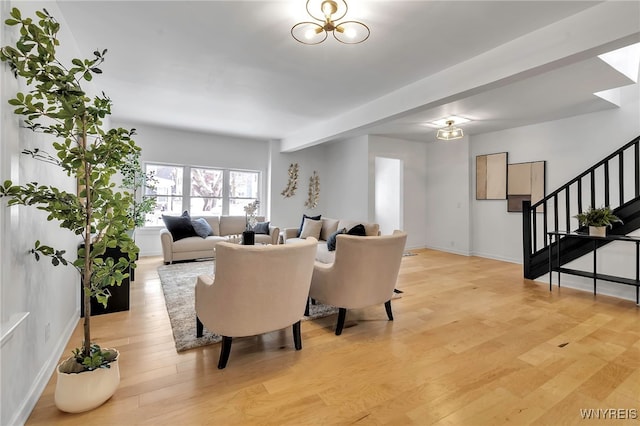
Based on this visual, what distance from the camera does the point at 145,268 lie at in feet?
16.8

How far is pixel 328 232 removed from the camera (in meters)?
5.31

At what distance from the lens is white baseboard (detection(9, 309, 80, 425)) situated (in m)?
1.56

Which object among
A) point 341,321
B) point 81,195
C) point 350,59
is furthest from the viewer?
point 350,59

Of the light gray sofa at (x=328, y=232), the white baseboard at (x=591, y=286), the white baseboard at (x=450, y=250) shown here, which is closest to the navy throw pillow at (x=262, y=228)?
the light gray sofa at (x=328, y=232)

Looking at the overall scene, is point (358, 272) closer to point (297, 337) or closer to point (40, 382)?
point (297, 337)

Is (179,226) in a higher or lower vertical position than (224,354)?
higher

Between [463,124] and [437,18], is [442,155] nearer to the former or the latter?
[463,124]

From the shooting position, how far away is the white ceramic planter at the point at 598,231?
3.73m

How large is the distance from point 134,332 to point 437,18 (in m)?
3.81

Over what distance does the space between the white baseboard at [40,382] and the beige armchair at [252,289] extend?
98 centimetres

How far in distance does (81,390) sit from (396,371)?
1.94 meters

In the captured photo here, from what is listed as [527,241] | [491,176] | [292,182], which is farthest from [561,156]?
[292,182]

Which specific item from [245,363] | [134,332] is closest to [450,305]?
[245,363]

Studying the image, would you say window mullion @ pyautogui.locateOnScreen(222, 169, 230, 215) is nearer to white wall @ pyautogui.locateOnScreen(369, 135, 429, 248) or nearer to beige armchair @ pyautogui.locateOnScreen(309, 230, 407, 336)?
white wall @ pyautogui.locateOnScreen(369, 135, 429, 248)
